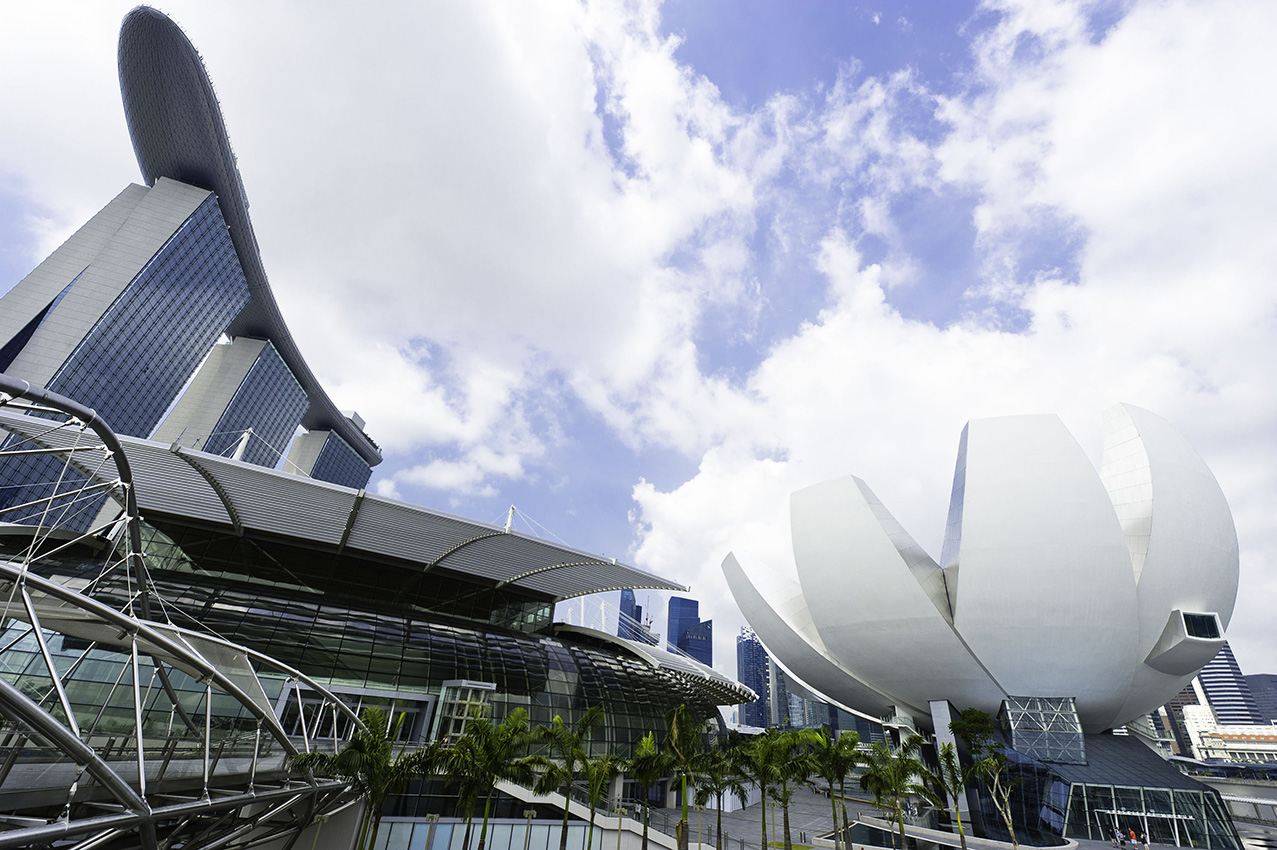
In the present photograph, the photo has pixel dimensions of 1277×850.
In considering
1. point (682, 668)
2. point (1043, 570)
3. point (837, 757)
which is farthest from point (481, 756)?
point (1043, 570)

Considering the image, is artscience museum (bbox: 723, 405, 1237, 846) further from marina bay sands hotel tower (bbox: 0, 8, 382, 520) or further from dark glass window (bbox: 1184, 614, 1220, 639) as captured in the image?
marina bay sands hotel tower (bbox: 0, 8, 382, 520)

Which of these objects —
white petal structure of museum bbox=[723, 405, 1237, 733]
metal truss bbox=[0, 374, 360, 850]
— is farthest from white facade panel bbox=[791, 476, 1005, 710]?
metal truss bbox=[0, 374, 360, 850]

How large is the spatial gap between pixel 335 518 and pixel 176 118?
304ft

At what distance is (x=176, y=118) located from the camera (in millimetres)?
89188

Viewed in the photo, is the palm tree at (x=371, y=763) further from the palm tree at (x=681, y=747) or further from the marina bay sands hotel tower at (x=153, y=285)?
the marina bay sands hotel tower at (x=153, y=285)

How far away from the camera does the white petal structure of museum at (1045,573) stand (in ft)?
136

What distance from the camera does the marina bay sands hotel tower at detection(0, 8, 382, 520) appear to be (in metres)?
78.9

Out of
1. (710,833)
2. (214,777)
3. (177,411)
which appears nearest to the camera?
(214,777)

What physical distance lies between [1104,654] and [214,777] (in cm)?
5258

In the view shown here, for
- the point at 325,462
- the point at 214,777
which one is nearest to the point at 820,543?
the point at 214,777

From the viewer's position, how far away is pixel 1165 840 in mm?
36875

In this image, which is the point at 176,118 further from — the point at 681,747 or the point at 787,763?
the point at 787,763

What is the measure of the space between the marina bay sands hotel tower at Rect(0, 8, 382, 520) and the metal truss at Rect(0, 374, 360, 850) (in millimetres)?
56082

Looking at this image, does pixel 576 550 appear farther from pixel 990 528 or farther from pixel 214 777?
pixel 990 528
